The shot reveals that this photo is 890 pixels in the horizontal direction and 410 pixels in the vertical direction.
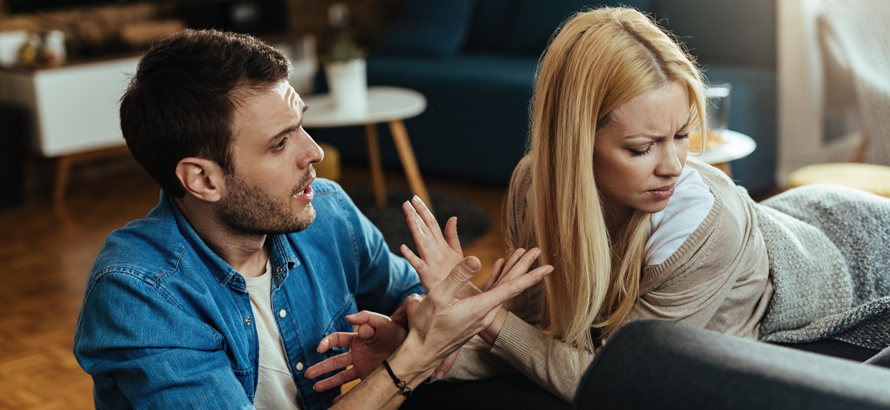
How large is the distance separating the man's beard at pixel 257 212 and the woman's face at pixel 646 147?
44 cm

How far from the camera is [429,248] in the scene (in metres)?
1.14

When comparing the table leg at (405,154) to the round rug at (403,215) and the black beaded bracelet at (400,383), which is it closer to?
the round rug at (403,215)

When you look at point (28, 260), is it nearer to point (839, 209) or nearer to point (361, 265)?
point (361, 265)

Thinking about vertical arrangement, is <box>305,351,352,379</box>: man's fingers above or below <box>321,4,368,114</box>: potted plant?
above

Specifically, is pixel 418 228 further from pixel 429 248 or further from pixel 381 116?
pixel 381 116

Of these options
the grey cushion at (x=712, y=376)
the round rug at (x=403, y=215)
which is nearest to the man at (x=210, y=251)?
the grey cushion at (x=712, y=376)

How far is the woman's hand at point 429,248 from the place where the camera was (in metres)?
1.12

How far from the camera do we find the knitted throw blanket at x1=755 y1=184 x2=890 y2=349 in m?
1.22

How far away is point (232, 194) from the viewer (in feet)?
→ 3.69

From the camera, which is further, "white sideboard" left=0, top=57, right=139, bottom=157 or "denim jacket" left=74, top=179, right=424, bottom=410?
"white sideboard" left=0, top=57, right=139, bottom=157

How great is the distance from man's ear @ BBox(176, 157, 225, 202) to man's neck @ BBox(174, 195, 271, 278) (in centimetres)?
3

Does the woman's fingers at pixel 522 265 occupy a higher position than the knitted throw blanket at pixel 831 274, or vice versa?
the woman's fingers at pixel 522 265

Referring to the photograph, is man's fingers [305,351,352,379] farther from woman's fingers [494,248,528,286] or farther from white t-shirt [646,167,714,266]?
white t-shirt [646,167,714,266]

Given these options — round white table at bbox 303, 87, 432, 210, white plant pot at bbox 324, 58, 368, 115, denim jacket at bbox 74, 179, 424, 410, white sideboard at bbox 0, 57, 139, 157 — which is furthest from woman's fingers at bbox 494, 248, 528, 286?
white sideboard at bbox 0, 57, 139, 157
